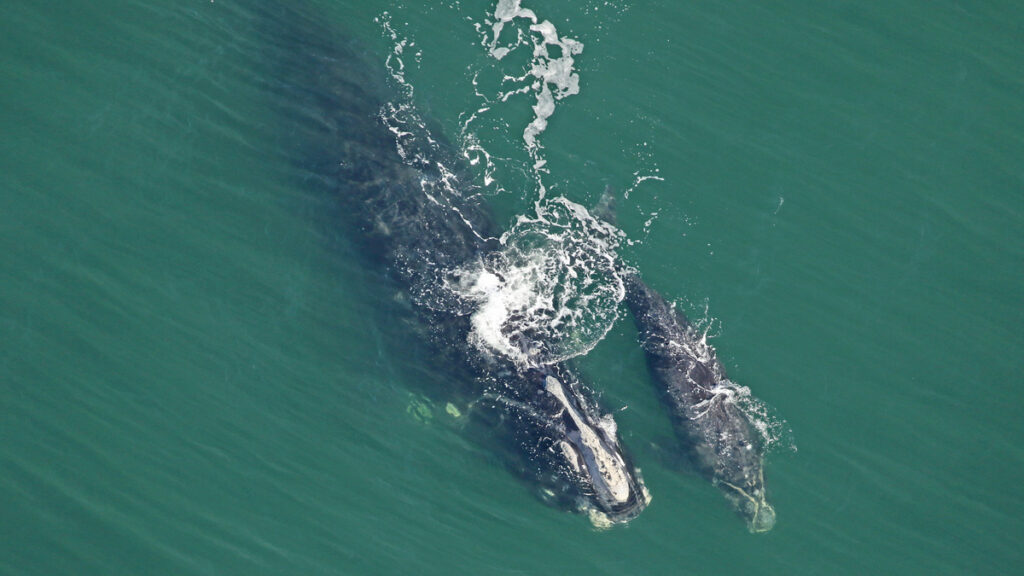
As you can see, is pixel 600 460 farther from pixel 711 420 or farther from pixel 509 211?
pixel 509 211

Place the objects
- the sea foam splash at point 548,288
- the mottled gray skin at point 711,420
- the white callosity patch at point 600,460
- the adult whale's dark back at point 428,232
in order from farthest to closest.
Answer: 1. the sea foam splash at point 548,288
2. the mottled gray skin at point 711,420
3. the adult whale's dark back at point 428,232
4. the white callosity patch at point 600,460

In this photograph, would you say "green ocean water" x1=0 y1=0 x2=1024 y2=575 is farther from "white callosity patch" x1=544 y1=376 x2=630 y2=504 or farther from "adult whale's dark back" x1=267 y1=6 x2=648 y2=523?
"white callosity patch" x1=544 y1=376 x2=630 y2=504

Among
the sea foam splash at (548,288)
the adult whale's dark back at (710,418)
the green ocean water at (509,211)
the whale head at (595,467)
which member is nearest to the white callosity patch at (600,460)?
the whale head at (595,467)

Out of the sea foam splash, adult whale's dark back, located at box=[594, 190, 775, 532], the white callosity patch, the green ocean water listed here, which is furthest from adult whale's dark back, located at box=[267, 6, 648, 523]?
adult whale's dark back, located at box=[594, 190, 775, 532]

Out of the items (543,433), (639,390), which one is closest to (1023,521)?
(639,390)

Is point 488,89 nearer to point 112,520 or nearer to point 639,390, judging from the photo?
point 639,390

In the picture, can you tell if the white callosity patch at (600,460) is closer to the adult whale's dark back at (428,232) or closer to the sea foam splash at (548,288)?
the adult whale's dark back at (428,232)
